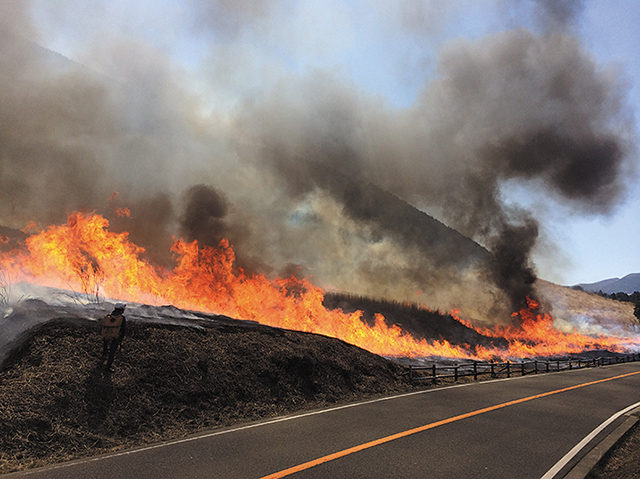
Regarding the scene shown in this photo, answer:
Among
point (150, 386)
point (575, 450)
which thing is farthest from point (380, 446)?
point (150, 386)

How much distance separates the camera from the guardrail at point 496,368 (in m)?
17.1

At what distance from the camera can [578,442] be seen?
745cm

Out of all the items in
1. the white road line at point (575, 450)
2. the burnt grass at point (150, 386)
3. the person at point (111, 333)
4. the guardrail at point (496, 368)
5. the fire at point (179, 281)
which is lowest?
the guardrail at point (496, 368)

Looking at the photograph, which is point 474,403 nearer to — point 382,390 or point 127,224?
point 382,390

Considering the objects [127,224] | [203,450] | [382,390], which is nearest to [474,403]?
[382,390]

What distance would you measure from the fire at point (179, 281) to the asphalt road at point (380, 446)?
534 inches

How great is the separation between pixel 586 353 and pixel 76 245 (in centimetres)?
7059

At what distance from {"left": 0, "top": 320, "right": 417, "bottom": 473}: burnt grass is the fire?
8.69 m

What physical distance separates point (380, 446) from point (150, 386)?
5670mm

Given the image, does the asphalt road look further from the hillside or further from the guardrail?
the hillside

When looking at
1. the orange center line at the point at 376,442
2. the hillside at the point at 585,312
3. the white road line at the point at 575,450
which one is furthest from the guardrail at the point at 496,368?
the hillside at the point at 585,312

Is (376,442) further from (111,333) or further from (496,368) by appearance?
(496,368)

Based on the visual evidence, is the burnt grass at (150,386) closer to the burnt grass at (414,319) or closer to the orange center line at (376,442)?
the orange center line at (376,442)

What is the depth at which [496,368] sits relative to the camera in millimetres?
27031
